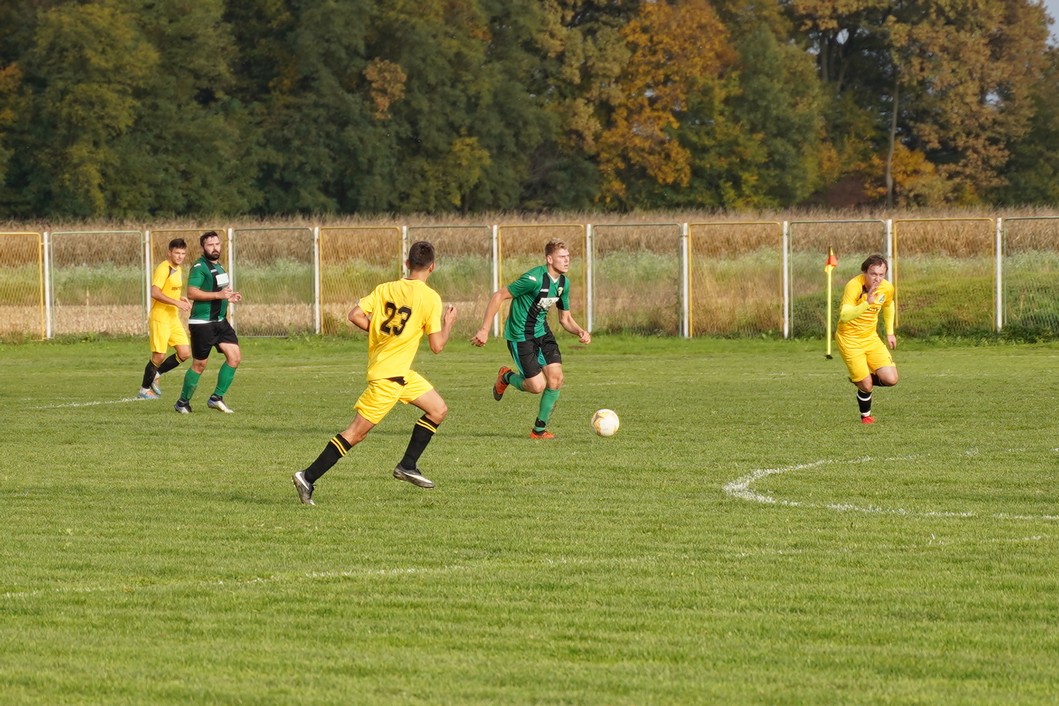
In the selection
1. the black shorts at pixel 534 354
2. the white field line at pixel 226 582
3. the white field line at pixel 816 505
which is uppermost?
the black shorts at pixel 534 354

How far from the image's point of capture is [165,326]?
820 inches

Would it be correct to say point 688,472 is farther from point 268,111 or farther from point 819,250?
point 268,111

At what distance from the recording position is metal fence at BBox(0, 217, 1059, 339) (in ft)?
105

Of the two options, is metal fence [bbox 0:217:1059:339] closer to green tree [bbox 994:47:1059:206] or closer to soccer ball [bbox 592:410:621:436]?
soccer ball [bbox 592:410:621:436]

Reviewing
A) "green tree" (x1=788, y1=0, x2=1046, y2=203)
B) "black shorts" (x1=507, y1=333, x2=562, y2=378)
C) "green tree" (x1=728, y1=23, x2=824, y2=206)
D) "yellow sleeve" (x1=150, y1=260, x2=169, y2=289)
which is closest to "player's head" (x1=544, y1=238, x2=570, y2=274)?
"black shorts" (x1=507, y1=333, x2=562, y2=378)

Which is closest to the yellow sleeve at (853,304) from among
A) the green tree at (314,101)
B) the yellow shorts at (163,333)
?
the yellow shorts at (163,333)

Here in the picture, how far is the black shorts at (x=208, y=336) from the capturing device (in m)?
18.9

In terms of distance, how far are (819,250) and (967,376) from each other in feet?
46.9

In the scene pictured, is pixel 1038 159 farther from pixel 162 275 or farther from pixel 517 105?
pixel 162 275

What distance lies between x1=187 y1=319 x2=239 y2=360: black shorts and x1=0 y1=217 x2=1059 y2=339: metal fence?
14648mm

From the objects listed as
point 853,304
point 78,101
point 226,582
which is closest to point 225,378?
point 853,304

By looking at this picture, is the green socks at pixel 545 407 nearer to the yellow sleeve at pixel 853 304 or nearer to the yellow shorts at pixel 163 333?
the yellow sleeve at pixel 853 304

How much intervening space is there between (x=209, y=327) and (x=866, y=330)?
7.00 metres

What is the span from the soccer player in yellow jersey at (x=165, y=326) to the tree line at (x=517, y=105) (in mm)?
39159
